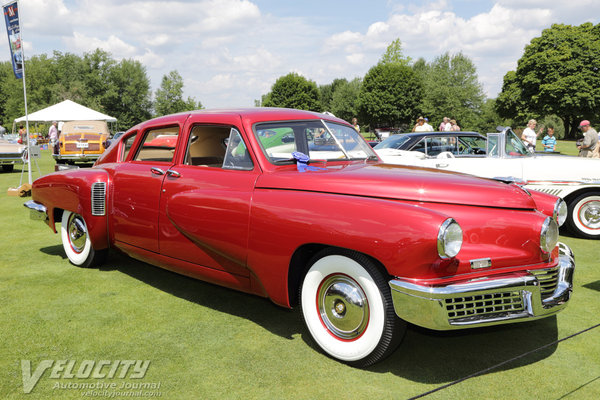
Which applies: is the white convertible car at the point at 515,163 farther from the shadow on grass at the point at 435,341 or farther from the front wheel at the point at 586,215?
the shadow on grass at the point at 435,341

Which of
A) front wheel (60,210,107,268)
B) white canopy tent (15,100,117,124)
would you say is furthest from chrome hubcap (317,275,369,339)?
white canopy tent (15,100,117,124)

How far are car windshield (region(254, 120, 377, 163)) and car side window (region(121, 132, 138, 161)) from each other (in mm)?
1710

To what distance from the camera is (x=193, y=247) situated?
3689 mm

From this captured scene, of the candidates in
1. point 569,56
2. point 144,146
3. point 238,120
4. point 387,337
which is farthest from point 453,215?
point 569,56

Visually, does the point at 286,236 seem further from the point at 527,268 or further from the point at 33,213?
the point at 33,213

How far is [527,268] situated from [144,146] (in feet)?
11.4

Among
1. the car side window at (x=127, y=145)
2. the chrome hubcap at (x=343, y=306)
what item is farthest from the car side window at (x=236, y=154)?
the car side window at (x=127, y=145)

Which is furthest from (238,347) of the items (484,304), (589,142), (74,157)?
(74,157)

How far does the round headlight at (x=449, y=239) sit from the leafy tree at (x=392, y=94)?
55591 millimetres

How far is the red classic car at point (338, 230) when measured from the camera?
8.52 ft

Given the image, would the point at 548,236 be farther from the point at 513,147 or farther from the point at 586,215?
the point at 513,147

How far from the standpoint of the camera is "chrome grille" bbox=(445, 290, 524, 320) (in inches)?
100

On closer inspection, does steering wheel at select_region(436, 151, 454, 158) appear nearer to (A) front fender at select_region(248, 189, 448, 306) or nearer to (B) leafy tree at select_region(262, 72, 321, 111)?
(A) front fender at select_region(248, 189, 448, 306)

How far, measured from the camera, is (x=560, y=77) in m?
42.7
